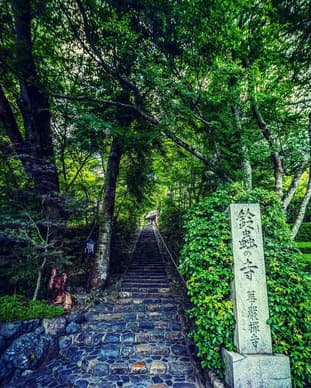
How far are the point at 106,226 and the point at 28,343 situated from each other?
375 centimetres

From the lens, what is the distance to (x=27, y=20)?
17.4ft

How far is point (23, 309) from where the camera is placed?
13.7 feet

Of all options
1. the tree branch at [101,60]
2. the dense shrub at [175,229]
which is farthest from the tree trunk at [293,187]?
the tree branch at [101,60]

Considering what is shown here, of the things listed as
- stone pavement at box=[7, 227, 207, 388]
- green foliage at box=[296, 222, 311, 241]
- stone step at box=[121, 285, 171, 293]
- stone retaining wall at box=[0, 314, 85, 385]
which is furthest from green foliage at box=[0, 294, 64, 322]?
green foliage at box=[296, 222, 311, 241]

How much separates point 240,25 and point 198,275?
5734 mm

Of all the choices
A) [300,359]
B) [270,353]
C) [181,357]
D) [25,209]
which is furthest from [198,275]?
[25,209]

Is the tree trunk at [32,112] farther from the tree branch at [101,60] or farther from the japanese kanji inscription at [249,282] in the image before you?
the japanese kanji inscription at [249,282]

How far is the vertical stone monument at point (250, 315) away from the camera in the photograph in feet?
9.29

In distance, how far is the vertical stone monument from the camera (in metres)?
2.83

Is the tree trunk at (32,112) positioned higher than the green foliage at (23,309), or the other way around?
the tree trunk at (32,112)

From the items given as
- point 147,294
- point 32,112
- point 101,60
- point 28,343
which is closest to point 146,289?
point 147,294

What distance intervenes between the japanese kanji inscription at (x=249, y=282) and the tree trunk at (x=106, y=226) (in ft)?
14.4

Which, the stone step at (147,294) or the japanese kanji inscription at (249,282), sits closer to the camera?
the japanese kanji inscription at (249,282)

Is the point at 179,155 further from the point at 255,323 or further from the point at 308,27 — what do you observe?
the point at 255,323
